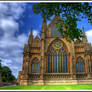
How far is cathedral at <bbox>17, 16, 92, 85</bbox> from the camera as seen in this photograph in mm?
30188

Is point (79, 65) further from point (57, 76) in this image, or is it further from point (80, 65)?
point (57, 76)

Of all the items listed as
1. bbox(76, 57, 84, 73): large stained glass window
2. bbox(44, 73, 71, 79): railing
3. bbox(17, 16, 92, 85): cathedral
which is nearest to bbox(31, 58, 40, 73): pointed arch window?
bbox(17, 16, 92, 85): cathedral

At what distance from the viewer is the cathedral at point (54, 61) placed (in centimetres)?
3019

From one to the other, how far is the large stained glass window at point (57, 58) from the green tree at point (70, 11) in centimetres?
2059

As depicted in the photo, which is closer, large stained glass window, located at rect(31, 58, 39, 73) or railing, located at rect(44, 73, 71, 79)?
railing, located at rect(44, 73, 71, 79)

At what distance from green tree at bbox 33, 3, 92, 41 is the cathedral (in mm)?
16951

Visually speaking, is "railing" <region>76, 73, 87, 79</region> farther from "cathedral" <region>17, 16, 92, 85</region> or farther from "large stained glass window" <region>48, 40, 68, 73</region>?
"large stained glass window" <region>48, 40, 68, 73</region>

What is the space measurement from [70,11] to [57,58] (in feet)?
72.0

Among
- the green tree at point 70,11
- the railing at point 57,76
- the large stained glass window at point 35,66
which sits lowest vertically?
the railing at point 57,76

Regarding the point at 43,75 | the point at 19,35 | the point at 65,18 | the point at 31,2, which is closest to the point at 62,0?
the point at 65,18

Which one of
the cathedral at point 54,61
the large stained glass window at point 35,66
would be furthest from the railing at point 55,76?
the large stained glass window at point 35,66

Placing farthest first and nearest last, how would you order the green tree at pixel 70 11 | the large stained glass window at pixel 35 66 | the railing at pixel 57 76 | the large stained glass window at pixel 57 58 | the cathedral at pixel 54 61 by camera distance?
the large stained glass window at pixel 57 58 < the large stained glass window at pixel 35 66 < the railing at pixel 57 76 < the cathedral at pixel 54 61 < the green tree at pixel 70 11

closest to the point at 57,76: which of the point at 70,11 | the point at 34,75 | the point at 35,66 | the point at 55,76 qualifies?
the point at 55,76

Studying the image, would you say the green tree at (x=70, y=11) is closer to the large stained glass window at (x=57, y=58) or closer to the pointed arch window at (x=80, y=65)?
the large stained glass window at (x=57, y=58)
